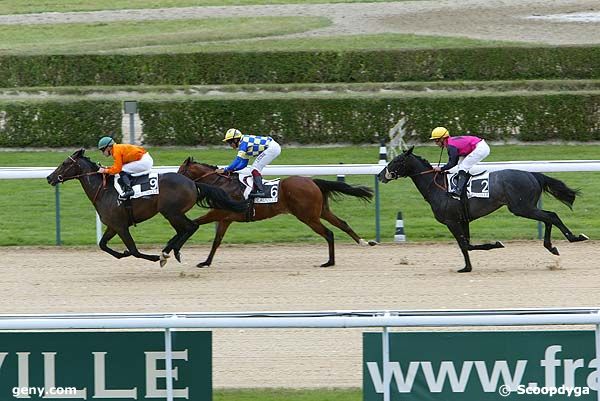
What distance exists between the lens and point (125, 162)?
36.8ft

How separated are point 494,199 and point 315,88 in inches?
368

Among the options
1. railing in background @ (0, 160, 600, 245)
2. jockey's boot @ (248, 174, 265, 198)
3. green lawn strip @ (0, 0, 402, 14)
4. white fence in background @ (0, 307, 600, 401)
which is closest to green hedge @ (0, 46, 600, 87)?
railing in background @ (0, 160, 600, 245)

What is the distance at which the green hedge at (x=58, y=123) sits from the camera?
719 inches

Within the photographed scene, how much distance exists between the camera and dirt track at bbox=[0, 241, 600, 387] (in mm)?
7934

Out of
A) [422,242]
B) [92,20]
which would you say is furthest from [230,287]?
[92,20]

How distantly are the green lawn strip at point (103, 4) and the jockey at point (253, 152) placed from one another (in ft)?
65.3

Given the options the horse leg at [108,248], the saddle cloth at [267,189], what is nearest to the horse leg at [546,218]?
the saddle cloth at [267,189]

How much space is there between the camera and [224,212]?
1158cm

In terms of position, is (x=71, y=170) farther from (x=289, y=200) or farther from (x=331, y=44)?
(x=331, y=44)

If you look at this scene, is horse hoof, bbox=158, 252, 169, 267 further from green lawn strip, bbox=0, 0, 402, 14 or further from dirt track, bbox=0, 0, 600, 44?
green lawn strip, bbox=0, 0, 402, 14

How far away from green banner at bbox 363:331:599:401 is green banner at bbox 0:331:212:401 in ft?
2.68

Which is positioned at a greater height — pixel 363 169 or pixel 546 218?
pixel 363 169

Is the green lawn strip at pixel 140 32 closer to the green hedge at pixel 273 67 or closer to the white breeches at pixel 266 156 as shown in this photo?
the green hedge at pixel 273 67
